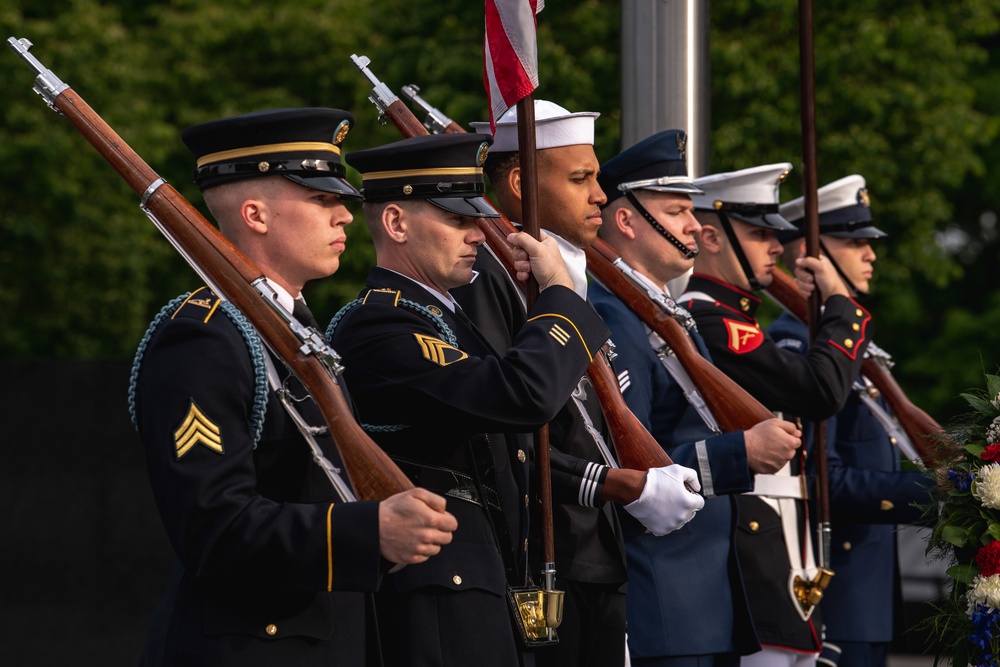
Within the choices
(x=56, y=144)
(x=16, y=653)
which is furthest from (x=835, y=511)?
(x=56, y=144)

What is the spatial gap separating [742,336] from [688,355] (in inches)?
20.1

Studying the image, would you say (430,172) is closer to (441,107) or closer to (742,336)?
(742,336)

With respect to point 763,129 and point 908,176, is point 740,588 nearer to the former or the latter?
point 763,129

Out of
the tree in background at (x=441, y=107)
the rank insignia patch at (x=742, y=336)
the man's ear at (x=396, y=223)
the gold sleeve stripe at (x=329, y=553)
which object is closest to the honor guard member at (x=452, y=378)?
the man's ear at (x=396, y=223)

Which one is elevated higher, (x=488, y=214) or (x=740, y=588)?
(x=488, y=214)

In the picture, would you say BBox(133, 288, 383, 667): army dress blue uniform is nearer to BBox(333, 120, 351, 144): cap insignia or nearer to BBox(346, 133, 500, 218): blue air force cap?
BBox(333, 120, 351, 144): cap insignia

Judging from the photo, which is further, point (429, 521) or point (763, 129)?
point (763, 129)

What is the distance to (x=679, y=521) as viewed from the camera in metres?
4.81

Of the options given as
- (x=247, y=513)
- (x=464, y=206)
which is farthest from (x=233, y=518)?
(x=464, y=206)

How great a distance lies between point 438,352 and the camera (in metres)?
4.07

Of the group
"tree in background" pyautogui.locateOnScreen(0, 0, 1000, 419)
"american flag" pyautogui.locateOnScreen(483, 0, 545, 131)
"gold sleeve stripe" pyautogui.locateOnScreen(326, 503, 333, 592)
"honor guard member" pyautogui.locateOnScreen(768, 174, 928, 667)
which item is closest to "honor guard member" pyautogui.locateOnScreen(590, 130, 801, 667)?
"american flag" pyautogui.locateOnScreen(483, 0, 545, 131)

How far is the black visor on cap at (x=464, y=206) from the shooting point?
14.3ft

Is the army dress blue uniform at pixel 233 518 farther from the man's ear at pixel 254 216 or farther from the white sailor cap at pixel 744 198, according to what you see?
the white sailor cap at pixel 744 198

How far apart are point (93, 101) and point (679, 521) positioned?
53.0 ft
